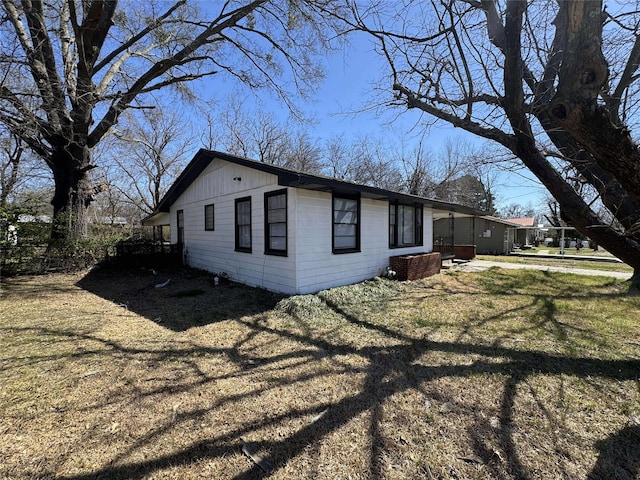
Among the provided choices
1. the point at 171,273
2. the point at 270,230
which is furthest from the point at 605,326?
the point at 171,273

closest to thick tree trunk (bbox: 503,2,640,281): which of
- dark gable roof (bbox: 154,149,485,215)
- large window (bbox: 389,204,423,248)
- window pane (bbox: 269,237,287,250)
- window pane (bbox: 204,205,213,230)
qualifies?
dark gable roof (bbox: 154,149,485,215)

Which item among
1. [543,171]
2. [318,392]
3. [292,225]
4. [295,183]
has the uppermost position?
[295,183]

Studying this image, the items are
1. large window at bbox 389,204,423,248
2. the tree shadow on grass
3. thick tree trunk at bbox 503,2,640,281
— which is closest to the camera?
thick tree trunk at bbox 503,2,640,281

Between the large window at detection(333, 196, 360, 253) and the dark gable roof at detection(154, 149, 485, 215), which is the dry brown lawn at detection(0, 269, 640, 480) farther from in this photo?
the dark gable roof at detection(154, 149, 485, 215)

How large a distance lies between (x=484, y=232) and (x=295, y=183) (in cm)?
2074

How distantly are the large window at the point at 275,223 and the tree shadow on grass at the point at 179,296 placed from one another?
108 cm

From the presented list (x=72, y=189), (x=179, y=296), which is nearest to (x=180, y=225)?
(x=72, y=189)

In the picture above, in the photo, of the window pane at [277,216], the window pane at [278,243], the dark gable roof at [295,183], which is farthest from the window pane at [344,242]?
the window pane at [277,216]

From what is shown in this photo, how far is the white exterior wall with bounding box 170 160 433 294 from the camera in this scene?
648 cm

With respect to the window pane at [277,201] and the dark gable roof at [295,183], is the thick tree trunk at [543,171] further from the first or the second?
the window pane at [277,201]

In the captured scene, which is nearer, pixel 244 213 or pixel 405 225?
pixel 244 213

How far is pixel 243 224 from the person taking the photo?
8188mm

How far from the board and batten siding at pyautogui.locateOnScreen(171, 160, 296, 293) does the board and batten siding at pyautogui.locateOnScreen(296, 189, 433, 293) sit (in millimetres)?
282

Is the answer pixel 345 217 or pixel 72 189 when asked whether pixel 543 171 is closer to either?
pixel 345 217
